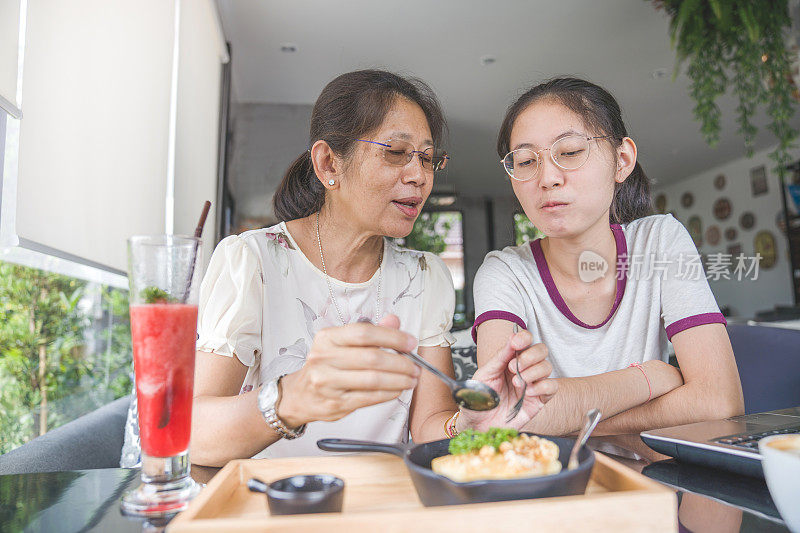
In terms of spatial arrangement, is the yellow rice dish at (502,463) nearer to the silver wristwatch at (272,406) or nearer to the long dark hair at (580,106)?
the silver wristwatch at (272,406)

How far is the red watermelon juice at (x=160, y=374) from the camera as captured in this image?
2.40ft

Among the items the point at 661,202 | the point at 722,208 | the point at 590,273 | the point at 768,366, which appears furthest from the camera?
the point at 661,202

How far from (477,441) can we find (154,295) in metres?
0.46

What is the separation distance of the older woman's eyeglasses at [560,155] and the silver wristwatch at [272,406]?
3.17ft

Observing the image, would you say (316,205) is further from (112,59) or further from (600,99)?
(112,59)

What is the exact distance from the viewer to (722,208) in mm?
9289

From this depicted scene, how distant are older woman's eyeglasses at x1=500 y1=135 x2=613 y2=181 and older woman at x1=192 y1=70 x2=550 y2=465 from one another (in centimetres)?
22

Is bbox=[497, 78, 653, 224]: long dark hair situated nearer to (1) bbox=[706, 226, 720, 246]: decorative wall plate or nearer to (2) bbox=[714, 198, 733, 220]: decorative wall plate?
(2) bbox=[714, 198, 733, 220]: decorative wall plate

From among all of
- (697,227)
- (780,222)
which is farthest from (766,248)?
(697,227)

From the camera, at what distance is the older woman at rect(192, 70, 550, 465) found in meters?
1.22

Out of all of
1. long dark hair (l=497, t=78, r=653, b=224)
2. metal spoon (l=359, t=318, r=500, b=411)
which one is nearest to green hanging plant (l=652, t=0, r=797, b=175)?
long dark hair (l=497, t=78, r=653, b=224)

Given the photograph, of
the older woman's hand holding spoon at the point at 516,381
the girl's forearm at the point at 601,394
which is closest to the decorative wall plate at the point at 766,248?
the girl's forearm at the point at 601,394

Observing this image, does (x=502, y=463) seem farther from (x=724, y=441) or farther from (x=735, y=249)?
(x=735, y=249)

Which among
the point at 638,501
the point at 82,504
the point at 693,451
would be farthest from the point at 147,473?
the point at 693,451
